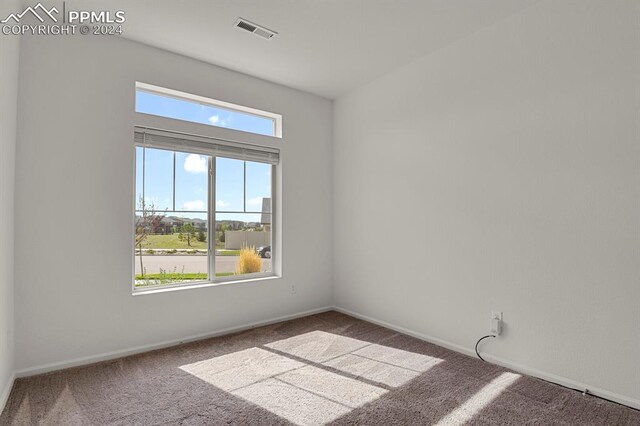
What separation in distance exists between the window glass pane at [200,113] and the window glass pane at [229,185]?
1.30 feet

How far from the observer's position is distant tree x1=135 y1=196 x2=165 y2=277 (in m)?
3.11

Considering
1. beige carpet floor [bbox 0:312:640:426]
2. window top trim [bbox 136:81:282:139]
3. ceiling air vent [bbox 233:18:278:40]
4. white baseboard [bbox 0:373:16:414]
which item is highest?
ceiling air vent [bbox 233:18:278:40]

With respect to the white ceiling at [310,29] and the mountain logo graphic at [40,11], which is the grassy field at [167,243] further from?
the mountain logo graphic at [40,11]

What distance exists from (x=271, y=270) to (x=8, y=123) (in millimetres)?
2653

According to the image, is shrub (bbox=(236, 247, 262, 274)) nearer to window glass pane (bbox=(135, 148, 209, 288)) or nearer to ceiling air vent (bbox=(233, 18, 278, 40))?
window glass pane (bbox=(135, 148, 209, 288))

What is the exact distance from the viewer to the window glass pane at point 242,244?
360cm

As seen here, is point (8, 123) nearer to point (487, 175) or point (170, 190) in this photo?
point (170, 190)

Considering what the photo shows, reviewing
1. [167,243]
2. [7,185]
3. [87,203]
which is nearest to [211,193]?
[167,243]

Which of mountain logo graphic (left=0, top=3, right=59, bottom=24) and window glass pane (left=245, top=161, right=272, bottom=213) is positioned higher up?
mountain logo graphic (left=0, top=3, right=59, bottom=24)

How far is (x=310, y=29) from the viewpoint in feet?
9.25

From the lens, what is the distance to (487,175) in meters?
2.82

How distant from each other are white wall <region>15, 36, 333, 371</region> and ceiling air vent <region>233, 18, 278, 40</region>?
798 mm

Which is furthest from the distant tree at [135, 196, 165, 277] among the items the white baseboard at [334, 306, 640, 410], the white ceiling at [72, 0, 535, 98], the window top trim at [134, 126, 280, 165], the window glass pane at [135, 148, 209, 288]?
the white baseboard at [334, 306, 640, 410]

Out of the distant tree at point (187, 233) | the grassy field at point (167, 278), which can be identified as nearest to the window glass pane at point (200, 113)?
the distant tree at point (187, 233)
